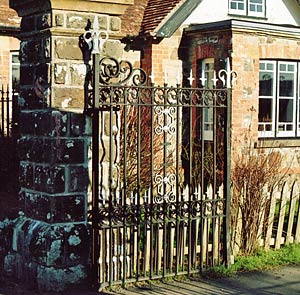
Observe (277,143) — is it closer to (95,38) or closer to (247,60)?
(247,60)

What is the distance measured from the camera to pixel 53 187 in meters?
Answer: 6.82

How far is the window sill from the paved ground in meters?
7.36

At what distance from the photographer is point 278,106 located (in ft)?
52.5

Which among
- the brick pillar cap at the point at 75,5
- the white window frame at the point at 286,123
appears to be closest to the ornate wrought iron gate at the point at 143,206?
the brick pillar cap at the point at 75,5

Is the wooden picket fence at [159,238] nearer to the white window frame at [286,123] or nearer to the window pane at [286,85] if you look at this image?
the white window frame at [286,123]

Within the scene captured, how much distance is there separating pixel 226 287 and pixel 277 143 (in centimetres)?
869

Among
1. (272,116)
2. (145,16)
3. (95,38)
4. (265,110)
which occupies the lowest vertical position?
(272,116)

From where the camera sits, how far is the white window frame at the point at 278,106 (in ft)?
51.8

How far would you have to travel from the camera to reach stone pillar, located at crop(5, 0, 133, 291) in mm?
6809

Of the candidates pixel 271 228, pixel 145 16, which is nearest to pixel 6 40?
pixel 145 16

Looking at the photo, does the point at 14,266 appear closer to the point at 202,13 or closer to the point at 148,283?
the point at 148,283

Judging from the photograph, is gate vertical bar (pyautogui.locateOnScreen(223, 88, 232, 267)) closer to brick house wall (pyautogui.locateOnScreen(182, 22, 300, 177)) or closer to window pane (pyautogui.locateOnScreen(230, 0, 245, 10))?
brick house wall (pyautogui.locateOnScreen(182, 22, 300, 177))

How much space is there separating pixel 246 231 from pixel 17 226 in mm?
2818

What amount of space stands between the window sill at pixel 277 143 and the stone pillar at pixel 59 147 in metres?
8.27
